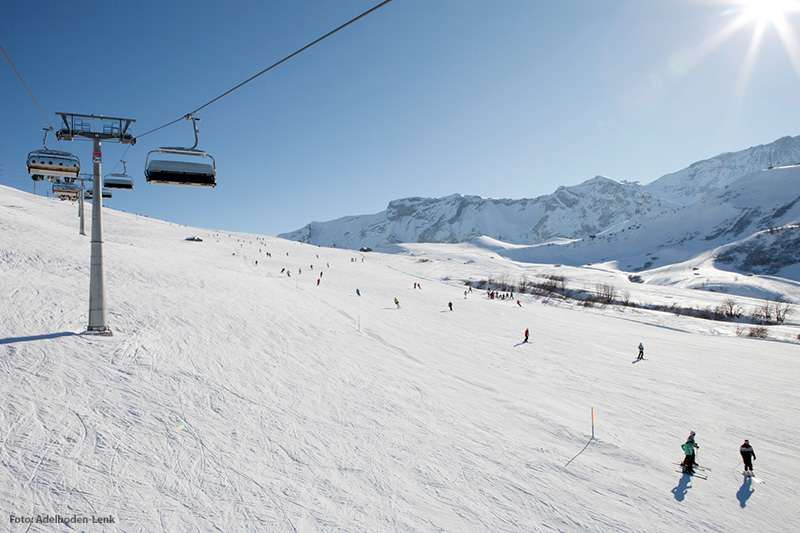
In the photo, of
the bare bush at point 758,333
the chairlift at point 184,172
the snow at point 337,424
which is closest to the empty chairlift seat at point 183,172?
the chairlift at point 184,172

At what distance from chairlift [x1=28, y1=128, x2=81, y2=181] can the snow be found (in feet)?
14.8

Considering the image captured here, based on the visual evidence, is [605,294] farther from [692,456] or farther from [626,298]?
[692,456]

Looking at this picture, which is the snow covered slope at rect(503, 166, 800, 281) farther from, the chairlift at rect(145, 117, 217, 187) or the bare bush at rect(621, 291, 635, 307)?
the chairlift at rect(145, 117, 217, 187)

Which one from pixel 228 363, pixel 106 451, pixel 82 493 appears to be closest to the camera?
pixel 82 493

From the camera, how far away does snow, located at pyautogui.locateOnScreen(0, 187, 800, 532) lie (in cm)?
592

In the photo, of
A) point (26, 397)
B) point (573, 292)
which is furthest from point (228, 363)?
point (573, 292)

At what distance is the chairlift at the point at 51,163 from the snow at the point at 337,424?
452 centimetres

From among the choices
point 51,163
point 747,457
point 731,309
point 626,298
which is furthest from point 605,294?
point 51,163

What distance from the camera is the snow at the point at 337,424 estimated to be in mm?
5918

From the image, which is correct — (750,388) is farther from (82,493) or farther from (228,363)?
(82,493)

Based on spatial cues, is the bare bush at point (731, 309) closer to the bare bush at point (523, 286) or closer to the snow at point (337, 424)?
the bare bush at point (523, 286)

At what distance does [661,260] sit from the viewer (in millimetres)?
102812

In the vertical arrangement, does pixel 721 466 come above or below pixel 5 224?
→ below

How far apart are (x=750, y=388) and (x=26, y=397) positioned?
2440 cm
